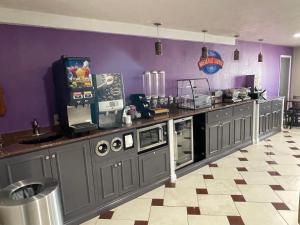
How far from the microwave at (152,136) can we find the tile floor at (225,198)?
0.62m

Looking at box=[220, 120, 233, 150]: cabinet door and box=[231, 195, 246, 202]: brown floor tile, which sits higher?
box=[220, 120, 233, 150]: cabinet door

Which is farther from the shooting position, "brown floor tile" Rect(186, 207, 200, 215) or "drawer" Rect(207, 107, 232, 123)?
"drawer" Rect(207, 107, 232, 123)

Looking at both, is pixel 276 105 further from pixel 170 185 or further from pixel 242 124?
pixel 170 185

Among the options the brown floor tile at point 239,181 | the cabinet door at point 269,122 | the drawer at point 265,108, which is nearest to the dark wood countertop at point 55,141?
the brown floor tile at point 239,181

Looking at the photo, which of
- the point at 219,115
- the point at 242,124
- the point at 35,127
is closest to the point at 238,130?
the point at 242,124

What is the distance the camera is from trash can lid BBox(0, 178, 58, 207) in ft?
4.43

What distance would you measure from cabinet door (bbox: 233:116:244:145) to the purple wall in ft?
3.80

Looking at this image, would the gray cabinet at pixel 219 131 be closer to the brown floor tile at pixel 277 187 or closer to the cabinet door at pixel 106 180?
the brown floor tile at pixel 277 187

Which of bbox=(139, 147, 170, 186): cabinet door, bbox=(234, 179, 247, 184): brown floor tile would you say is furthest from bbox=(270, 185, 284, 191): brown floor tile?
bbox=(139, 147, 170, 186): cabinet door

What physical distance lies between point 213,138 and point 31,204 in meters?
3.07

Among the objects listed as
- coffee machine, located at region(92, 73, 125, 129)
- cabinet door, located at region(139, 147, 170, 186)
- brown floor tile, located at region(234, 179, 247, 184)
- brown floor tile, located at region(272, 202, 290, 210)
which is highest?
coffee machine, located at region(92, 73, 125, 129)

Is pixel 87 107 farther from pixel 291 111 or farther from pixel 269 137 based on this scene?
pixel 291 111

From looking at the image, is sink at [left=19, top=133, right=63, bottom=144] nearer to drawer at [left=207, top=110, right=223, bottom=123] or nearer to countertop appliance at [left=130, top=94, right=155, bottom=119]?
countertop appliance at [left=130, top=94, right=155, bottom=119]

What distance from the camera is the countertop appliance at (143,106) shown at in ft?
10.2
